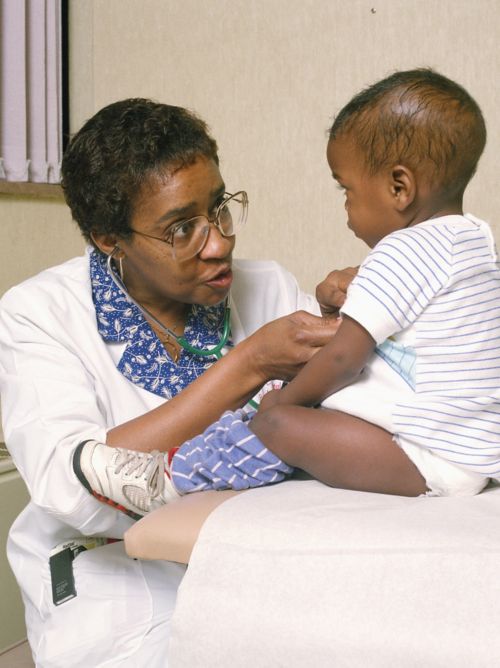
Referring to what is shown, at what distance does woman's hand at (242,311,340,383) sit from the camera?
1371 millimetres

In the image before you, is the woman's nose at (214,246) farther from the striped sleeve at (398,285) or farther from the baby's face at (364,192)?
the striped sleeve at (398,285)

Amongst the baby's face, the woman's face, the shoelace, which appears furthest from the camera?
the woman's face

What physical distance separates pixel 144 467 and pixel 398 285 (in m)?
0.49

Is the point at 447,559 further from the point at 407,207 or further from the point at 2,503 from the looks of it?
the point at 2,503

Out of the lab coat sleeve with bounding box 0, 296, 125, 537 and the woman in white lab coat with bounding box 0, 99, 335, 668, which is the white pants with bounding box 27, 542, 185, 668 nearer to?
the woman in white lab coat with bounding box 0, 99, 335, 668

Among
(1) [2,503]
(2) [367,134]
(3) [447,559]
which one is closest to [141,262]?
(2) [367,134]

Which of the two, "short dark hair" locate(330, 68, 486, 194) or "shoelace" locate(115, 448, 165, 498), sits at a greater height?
"short dark hair" locate(330, 68, 486, 194)

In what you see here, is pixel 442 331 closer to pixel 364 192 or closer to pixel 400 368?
pixel 400 368

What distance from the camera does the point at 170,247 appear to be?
5.26ft

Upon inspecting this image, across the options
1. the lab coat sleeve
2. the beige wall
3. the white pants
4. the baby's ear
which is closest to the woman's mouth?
the lab coat sleeve

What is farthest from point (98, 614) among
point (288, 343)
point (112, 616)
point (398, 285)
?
point (398, 285)

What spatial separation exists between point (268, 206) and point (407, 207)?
1.62m

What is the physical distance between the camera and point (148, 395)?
1.67 meters

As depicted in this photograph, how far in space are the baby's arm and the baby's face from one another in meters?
0.26
